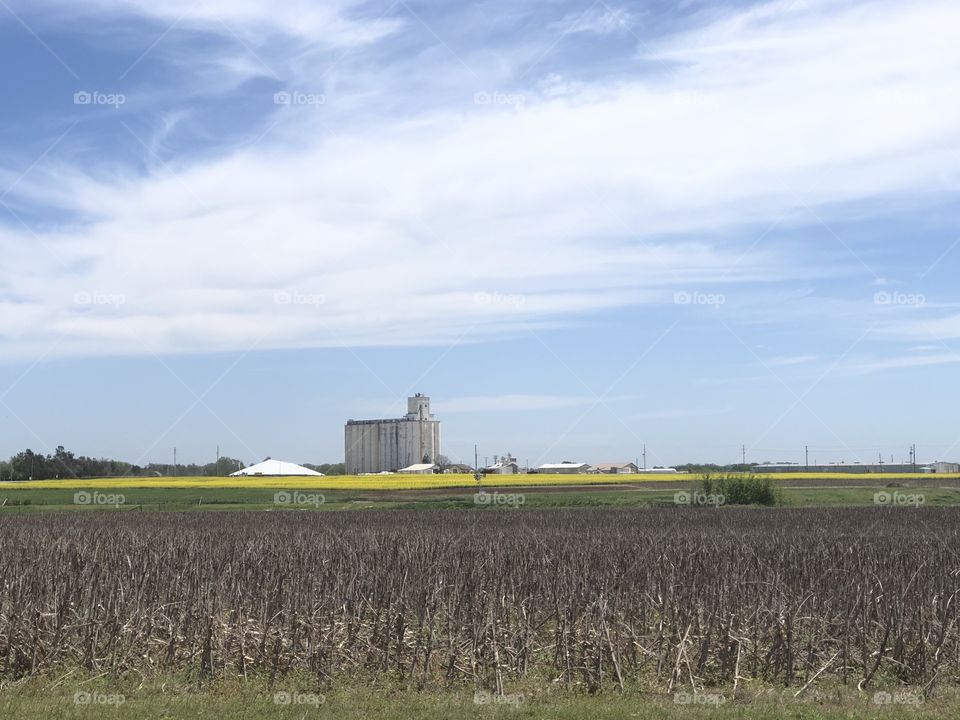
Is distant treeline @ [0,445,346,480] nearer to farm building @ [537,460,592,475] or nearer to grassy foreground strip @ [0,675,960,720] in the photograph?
farm building @ [537,460,592,475]

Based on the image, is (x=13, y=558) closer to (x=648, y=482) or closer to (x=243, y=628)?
(x=243, y=628)

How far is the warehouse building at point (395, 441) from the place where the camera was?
15662 centimetres

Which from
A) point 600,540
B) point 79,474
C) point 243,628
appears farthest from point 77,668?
point 79,474

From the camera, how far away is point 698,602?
13.8 m

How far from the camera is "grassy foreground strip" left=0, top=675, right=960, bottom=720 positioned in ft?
36.6

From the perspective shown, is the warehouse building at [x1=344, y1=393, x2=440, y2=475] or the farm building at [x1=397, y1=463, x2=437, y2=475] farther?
the warehouse building at [x1=344, y1=393, x2=440, y2=475]

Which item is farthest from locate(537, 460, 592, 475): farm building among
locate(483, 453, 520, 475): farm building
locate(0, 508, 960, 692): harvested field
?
locate(0, 508, 960, 692): harvested field

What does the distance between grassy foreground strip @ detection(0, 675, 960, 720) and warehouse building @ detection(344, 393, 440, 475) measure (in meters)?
144

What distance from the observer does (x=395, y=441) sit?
15725 centimetres

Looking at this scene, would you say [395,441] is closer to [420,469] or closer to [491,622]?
[420,469]

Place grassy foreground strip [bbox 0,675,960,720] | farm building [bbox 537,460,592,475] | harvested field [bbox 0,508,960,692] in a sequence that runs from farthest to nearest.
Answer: farm building [bbox 537,460,592,475], harvested field [bbox 0,508,960,692], grassy foreground strip [bbox 0,675,960,720]

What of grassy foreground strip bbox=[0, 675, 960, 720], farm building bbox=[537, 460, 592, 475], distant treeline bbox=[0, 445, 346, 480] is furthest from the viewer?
farm building bbox=[537, 460, 592, 475]

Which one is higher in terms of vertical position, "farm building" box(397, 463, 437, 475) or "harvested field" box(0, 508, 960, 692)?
"farm building" box(397, 463, 437, 475)

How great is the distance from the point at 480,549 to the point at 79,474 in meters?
124
